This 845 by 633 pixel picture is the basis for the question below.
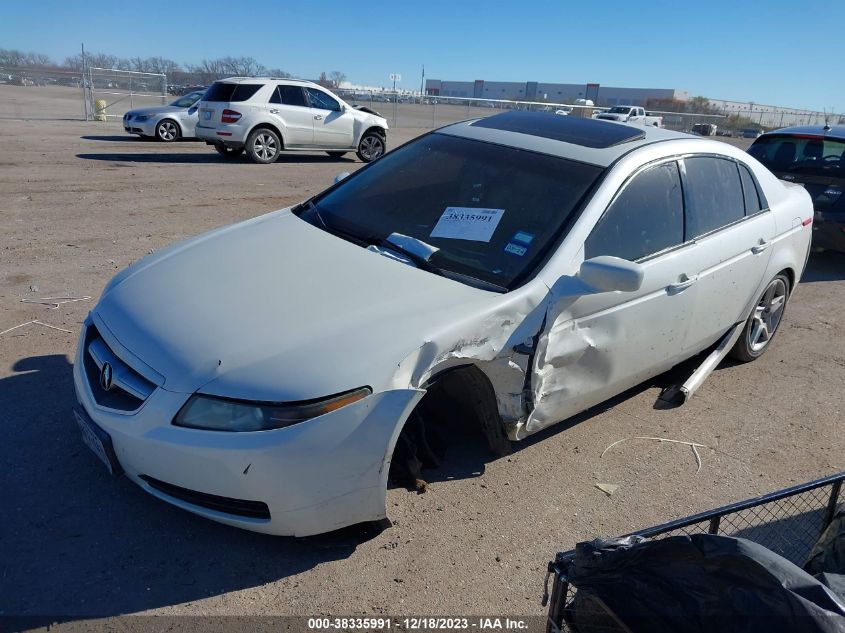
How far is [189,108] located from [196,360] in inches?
650

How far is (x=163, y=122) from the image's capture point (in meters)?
17.0

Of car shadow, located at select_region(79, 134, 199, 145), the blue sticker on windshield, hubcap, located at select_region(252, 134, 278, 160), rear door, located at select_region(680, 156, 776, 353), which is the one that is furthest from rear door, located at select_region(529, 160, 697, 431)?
car shadow, located at select_region(79, 134, 199, 145)

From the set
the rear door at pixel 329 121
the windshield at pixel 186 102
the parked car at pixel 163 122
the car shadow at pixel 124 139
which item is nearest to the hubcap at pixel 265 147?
the rear door at pixel 329 121

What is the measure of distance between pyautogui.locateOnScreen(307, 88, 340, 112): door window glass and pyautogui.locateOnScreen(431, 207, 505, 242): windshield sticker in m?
12.2

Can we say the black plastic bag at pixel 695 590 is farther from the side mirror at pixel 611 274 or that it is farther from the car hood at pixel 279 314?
the side mirror at pixel 611 274

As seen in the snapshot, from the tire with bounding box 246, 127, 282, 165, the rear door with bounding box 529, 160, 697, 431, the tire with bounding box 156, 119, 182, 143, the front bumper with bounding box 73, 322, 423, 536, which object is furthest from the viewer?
the tire with bounding box 156, 119, 182, 143

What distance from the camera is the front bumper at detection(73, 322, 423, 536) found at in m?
2.46

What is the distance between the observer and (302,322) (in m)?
2.79

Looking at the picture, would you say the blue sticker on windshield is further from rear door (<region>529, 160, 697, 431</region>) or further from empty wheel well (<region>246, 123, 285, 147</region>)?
empty wheel well (<region>246, 123, 285, 147</region>)

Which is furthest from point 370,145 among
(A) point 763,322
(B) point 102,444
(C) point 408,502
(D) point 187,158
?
(B) point 102,444

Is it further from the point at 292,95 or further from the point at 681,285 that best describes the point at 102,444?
the point at 292,95

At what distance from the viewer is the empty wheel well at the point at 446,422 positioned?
10.4 ft

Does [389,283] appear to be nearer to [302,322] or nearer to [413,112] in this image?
[302,322]

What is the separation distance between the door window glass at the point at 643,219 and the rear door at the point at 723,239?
0.40 ft
